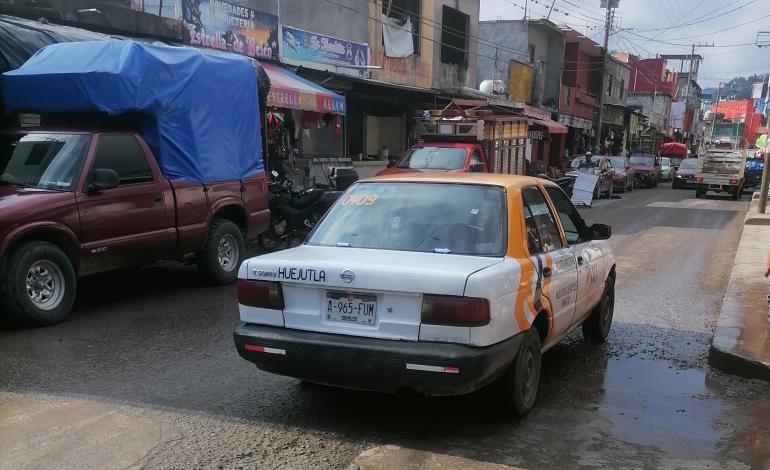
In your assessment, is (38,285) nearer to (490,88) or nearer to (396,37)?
(396,37)

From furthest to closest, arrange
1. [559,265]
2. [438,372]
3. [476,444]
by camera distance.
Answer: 1. [559,265]
2. [476,444]
3. [438,372]

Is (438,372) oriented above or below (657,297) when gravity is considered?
above

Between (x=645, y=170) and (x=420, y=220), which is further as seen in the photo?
(x=645, y=170)

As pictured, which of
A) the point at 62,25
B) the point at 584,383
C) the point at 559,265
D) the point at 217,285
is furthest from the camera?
the point at 62,25

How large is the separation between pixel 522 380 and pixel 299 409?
1.50 m

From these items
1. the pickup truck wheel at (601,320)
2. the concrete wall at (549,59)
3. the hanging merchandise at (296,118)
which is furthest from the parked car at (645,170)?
the pickup truck wheel at (601,320)

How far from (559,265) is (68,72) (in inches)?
227

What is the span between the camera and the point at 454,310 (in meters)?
3.69

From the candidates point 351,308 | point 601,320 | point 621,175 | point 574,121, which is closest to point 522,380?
point 351,308

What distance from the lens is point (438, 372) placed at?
366 centimetres

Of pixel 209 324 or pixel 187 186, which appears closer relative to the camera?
pixel 209 324

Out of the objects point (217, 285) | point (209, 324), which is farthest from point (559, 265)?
point (217, 285)

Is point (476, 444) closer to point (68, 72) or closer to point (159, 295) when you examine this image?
point (159, 295)

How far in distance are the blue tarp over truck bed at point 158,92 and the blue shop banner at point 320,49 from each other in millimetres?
7869
